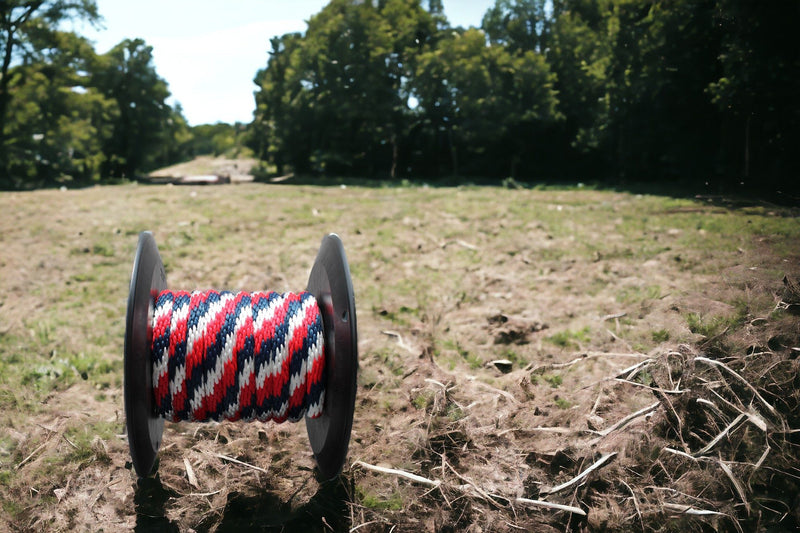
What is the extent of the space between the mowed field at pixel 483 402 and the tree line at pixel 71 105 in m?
22.0

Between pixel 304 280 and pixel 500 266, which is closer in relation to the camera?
pixel 304 280

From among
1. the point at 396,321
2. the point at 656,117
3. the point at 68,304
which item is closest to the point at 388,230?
the point at 396,321

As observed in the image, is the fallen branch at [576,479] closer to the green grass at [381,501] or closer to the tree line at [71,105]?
the green grass at [381,501]

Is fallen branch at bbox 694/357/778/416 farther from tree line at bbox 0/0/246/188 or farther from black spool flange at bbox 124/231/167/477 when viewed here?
tree line at bbox 0/0/246/188

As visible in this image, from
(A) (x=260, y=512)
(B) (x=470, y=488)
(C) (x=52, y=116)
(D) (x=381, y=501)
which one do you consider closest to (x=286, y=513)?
(A) (x=260, y=512)

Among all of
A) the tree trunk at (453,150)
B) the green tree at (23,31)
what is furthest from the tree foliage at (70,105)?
the tree trunk at (453,150)

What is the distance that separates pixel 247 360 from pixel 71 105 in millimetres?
32319

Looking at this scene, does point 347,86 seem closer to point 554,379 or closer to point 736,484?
point 554,379

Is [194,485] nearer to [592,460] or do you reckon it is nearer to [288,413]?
[288,413]

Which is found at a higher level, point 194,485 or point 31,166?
point 31,166

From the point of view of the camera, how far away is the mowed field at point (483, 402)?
276 centimetres

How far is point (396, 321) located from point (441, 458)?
2083 mm

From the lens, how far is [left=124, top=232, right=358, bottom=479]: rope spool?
2.70 metres

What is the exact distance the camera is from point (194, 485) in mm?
2895
